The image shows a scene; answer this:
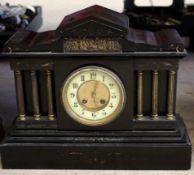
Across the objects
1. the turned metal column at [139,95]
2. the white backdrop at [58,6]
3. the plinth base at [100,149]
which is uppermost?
the white backdrop at [58,6]

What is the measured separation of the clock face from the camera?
54.7 inches

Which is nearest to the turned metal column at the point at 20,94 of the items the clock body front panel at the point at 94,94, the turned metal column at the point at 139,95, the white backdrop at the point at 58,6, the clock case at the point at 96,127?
the clock case at the point at 96,127

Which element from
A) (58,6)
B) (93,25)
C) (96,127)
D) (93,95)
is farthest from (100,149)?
(58,6)

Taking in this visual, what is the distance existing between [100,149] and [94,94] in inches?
7.1

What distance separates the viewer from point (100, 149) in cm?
144

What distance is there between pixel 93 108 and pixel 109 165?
0.20 metres

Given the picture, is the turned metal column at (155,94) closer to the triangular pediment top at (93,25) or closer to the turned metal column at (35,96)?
the triangular pediment top at (93,25)

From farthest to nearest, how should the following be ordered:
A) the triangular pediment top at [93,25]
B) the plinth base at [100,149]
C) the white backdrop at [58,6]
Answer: the white backdrop at [58,6]
the plinth base at [100,149]
the triangular pediment top at [93,25]

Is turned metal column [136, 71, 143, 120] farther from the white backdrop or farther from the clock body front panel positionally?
the white backdrop

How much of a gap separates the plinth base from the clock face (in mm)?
60

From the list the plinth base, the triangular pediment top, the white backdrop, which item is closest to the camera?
the triangular pediment top

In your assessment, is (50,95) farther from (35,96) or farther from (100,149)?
(100,149)

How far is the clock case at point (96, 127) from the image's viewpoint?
4.44 ft

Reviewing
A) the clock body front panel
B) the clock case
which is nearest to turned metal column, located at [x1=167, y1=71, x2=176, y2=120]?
the clock case
